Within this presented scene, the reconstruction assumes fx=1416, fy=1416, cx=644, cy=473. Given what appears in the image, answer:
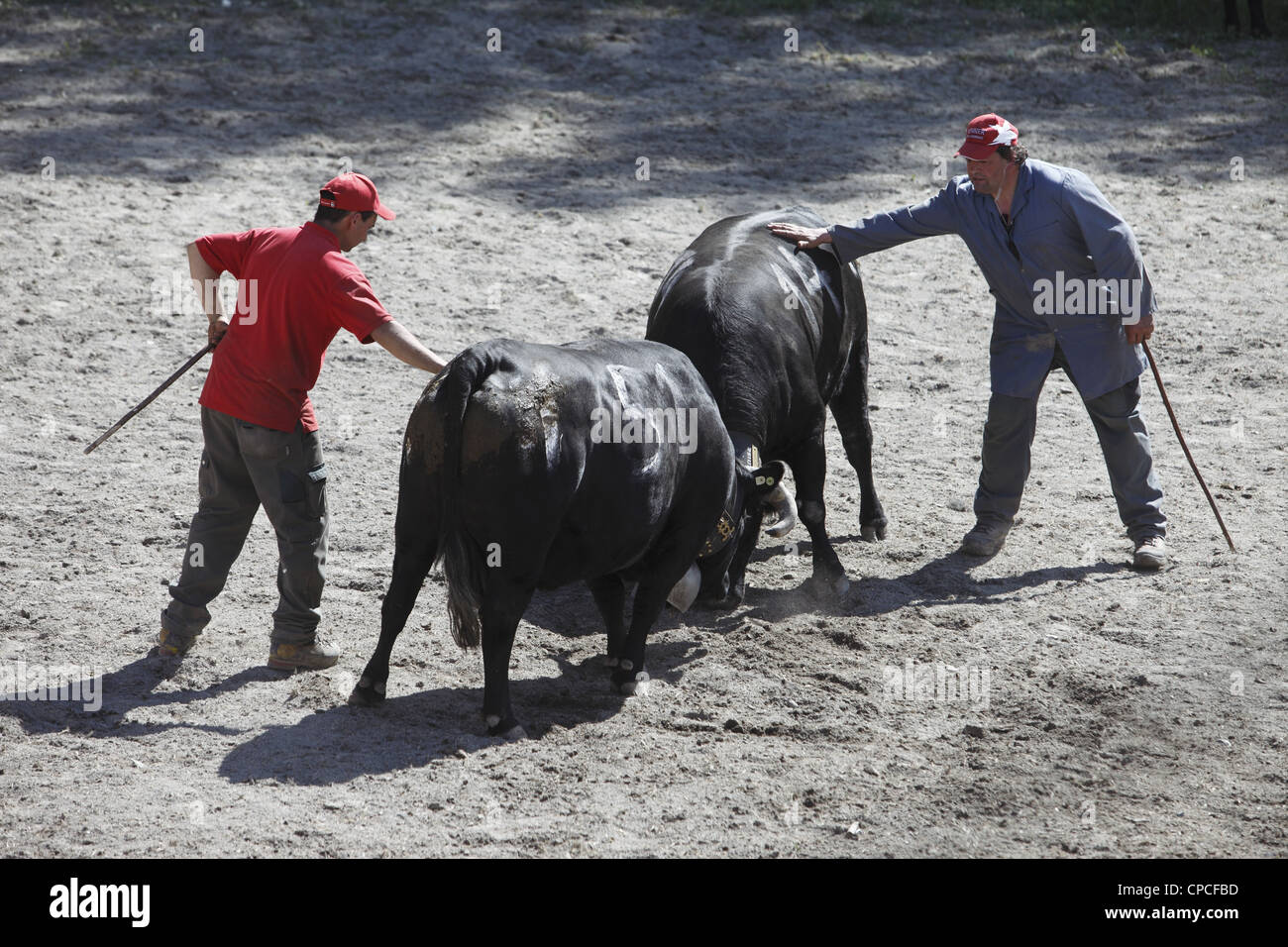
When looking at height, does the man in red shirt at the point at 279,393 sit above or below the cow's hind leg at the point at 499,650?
above

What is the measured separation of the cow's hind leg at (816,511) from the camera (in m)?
6.75

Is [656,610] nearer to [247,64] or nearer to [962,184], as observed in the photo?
[962,184]

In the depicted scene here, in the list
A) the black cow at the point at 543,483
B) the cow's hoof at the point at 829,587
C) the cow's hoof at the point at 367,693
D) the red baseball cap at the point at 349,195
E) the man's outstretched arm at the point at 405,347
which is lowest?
the cow's hoof at the point at 829,587

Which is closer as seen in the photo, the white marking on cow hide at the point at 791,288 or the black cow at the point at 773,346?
the black cow at the point at 773,346

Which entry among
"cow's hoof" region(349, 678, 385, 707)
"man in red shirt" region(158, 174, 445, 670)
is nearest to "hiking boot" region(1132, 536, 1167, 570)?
"man in red shirt" region(158, 174, 445, 670)

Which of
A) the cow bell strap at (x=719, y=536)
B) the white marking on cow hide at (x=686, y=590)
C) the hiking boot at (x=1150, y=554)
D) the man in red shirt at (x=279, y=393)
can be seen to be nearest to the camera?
the man in red shirt at (x=279, y=393)

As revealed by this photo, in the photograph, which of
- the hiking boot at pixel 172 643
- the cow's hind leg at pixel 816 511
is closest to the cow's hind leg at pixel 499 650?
the hiking boot at pixel 172 643

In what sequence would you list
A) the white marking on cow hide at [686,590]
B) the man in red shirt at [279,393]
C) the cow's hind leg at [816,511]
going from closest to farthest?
the man in red shirt at [279,393]
the white marking on cow hide at [686,590]
the cow's hind leg at [816,511]

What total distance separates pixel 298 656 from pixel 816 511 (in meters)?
2.56

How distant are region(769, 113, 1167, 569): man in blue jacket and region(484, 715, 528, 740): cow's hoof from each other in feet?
9.86

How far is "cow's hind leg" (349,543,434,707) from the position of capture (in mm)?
5035

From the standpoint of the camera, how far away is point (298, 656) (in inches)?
221

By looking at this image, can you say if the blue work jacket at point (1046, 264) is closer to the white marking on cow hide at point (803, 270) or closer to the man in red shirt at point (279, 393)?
the white marking on cow hide at point (803, 270)

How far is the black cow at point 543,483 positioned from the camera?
15.7 feet
